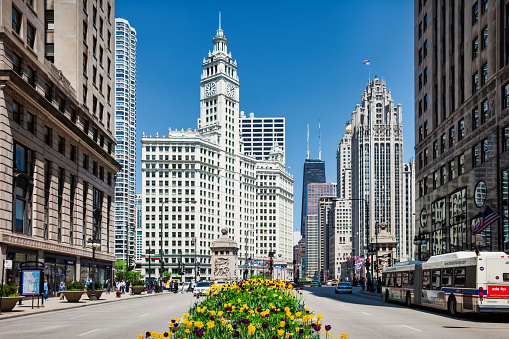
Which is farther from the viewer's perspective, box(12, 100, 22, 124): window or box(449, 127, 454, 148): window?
box(449, 127, 454, 148): window

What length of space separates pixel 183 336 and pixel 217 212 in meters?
169

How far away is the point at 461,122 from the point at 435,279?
25.1 m

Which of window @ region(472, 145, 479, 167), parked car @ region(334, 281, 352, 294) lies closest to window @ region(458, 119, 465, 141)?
window @ region(472, 145, 479, 167)

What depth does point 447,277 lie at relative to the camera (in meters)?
28.8

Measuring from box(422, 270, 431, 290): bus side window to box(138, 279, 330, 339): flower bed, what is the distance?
380 inches

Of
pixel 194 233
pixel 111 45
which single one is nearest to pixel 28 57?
pixel 111 45

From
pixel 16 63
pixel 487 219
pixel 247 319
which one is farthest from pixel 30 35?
pixel 247 319

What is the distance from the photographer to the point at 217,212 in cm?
17850

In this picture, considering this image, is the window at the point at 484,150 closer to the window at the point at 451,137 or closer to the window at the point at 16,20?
the window at the point at 451,137

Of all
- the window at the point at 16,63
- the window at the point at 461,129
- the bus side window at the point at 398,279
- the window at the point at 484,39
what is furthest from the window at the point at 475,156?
the window at the point at 16,63

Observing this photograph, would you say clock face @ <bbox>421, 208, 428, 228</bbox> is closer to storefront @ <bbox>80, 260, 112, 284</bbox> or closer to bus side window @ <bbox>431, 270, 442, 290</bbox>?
bus side window @ <bbox>431, 270, 442, 290</bbox>

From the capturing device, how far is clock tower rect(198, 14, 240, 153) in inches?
7101

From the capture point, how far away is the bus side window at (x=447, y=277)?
2838 centimetres

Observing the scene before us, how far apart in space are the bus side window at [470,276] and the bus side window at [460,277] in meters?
0.35
